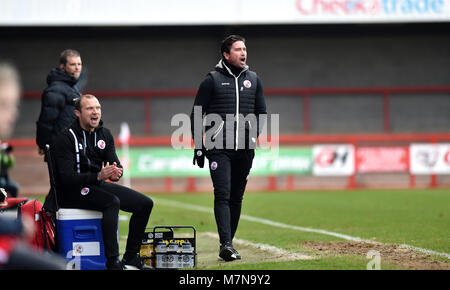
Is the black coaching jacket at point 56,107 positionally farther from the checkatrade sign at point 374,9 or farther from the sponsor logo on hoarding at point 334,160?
the checkatrade sign at point 374,9

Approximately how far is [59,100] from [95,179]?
201 cm

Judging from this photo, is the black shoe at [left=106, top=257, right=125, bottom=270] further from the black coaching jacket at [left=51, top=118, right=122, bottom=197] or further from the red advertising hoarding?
the red advertising hoarding

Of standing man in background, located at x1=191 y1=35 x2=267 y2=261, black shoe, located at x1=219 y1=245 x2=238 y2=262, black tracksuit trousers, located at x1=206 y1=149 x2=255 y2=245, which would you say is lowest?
black shoe, located at x1=219 y1=245 x2=238 y2=262

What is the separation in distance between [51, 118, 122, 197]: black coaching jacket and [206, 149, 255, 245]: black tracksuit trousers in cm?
118

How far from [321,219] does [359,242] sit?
3524 mm

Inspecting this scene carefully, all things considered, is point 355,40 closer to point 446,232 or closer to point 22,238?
point 446,232

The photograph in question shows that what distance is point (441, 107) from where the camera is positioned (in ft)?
103

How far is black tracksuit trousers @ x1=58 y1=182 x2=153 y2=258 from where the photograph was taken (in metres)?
6.57

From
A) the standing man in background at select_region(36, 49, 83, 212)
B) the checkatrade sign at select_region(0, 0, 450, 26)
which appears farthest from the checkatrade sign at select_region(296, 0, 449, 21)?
the standing man in background at select_region(36, 49, 83, 212)

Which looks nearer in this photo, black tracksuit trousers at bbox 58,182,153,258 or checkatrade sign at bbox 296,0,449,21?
black tracksuit trousers at bbox 58,182,153,258

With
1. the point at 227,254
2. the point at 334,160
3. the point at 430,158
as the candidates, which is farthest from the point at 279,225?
the point at 430,158

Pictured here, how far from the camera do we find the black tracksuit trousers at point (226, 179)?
760cm

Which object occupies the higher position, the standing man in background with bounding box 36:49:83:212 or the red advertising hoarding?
the standing man in background with bounding box 36:49:83:212

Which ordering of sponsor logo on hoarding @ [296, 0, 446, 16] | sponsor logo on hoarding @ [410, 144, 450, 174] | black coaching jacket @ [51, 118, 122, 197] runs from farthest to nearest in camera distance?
sponsor logo on hoarding @ [296, 0, 446, 16]
sponsor logo on hoarding @ [410, 144, 450, 174]
black coaching jacket @ [51, 118, 122, 197]
